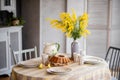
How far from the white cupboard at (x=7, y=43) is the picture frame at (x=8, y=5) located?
47cm

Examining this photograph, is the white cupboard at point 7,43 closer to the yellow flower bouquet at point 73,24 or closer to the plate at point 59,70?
the yellow flower bouquet at point 73,24

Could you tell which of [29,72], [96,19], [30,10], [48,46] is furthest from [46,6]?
[29,72]

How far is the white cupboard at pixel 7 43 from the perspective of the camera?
4.60 metres

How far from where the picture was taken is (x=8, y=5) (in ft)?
16.2

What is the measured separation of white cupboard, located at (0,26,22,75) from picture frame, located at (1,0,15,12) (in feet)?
1.53

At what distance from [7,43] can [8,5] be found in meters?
0.82

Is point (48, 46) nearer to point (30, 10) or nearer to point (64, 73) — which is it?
point (64, 73)

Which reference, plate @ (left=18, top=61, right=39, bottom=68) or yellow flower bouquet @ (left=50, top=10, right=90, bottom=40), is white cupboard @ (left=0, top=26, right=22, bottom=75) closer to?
plate @ (left=18, top=61, right=39, bottom=68)

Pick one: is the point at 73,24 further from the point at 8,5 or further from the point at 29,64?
the point at 8,5

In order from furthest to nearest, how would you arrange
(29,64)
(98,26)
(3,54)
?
(98,26) → (3,54) → (29,64)

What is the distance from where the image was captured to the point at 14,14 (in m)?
5.12

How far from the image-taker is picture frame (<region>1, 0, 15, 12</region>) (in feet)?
15.8

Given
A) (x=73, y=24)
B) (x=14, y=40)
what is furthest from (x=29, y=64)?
(x=14, y=40)

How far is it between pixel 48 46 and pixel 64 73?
555 millimetres
